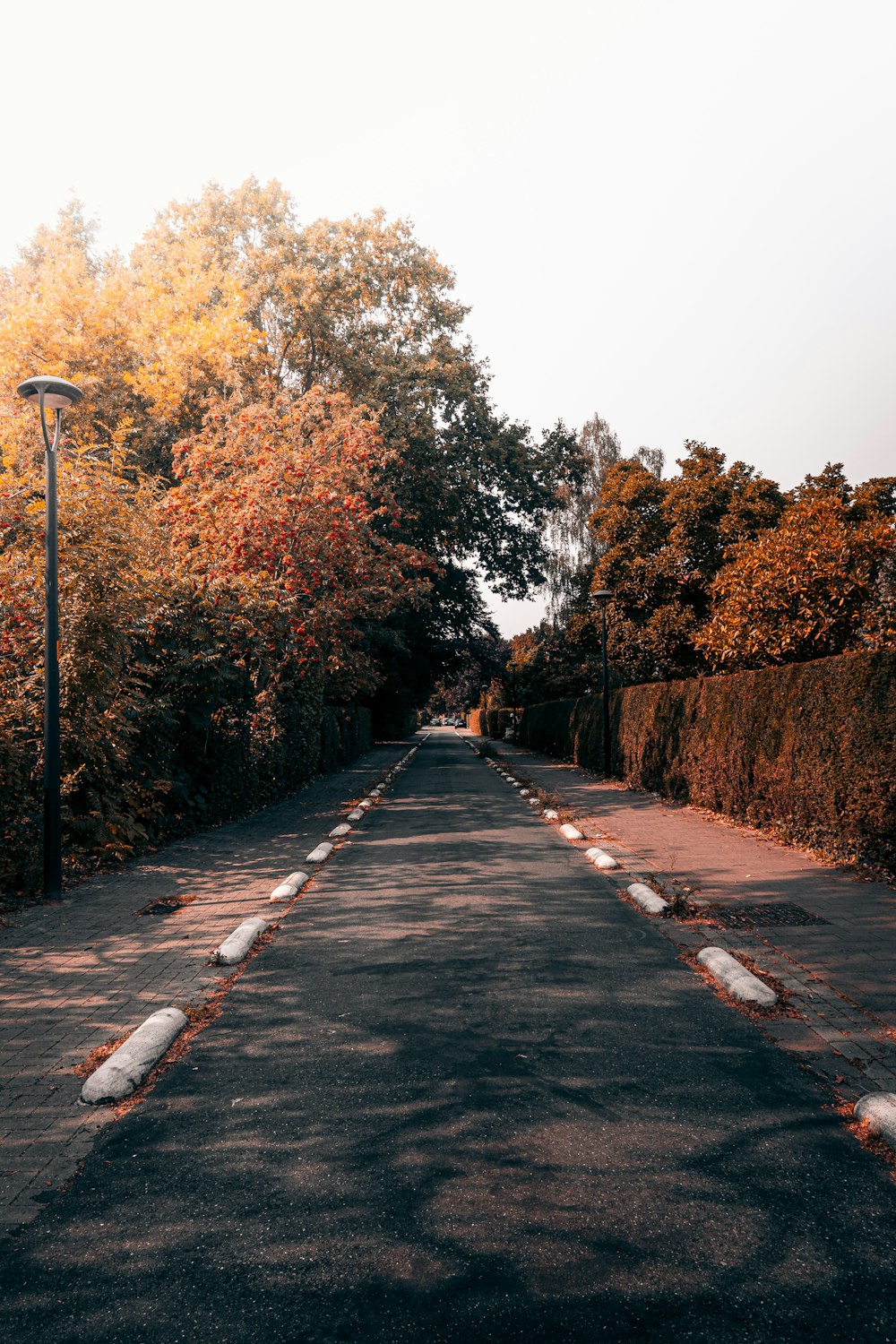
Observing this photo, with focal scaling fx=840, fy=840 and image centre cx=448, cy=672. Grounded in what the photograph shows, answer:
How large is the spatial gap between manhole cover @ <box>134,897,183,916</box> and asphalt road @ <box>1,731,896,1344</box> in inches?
96.9

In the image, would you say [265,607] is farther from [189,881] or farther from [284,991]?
[284,991]

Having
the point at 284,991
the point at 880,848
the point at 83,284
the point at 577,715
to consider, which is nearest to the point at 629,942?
the point at 284,991

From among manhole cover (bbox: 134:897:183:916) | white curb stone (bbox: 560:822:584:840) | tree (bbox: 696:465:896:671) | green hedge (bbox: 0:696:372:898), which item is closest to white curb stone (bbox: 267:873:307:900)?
manhole cover (bbox: 134:897:183:916)

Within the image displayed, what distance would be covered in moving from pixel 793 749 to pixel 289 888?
6.49m

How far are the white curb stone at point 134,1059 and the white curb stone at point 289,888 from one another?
10.7ft

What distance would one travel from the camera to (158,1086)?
403 cm

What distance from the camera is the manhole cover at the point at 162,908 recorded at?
302 inches

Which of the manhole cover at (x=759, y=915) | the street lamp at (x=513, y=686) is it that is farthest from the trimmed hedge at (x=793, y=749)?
the street lamp at (x=513, y=686)

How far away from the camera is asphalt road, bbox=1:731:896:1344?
2420mm

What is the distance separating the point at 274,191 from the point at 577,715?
20908mm

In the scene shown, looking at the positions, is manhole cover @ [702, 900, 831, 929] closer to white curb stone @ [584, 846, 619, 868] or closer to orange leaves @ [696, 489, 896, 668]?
white curb stone @ [584, 846, 619, 868]

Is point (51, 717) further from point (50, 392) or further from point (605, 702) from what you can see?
point (605, 702)

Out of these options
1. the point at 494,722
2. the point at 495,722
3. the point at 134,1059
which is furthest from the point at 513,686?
the point at 134,1059

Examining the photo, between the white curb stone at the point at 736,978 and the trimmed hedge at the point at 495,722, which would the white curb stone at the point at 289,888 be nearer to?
the white curb stone at the point at 736,978
